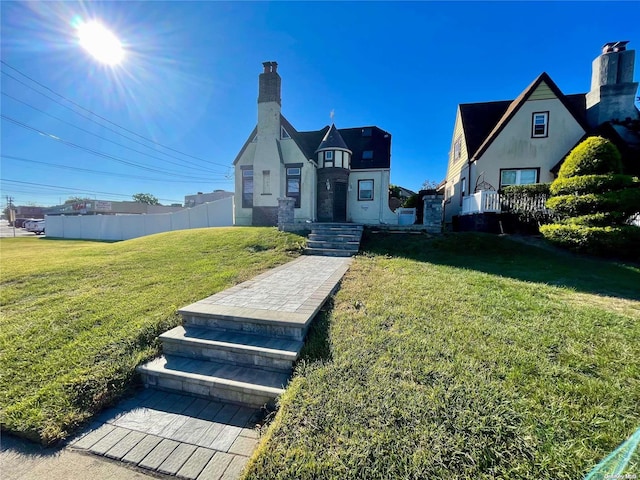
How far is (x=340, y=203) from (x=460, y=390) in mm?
14549

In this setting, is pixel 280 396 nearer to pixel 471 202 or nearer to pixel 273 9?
pixel 273 9

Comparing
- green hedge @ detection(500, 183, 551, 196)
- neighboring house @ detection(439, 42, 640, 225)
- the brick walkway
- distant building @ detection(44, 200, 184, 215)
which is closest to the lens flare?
the brick walkway

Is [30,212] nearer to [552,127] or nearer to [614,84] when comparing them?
[552,127]

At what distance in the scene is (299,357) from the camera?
319 cm

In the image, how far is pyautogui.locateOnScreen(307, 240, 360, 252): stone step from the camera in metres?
9.84

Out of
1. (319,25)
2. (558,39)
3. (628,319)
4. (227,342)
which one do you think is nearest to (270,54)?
(319,25)

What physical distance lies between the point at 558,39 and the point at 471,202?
6.10m

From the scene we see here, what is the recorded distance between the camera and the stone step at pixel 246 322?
3606 mm

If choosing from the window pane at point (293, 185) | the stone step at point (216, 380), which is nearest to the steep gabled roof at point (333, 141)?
the window pane at point (293, 185)

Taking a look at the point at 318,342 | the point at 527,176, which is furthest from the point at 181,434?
the point at 527,176

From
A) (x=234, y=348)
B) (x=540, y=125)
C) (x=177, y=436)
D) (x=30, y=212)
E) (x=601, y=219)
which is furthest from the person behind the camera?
(x=30, y=212)

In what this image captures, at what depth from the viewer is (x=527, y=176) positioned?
13.2 meters

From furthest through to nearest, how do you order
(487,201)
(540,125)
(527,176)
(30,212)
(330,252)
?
(30,212), (527,176), (540,125), (487,201), (330,252)

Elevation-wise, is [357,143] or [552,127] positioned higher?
[357,143]
